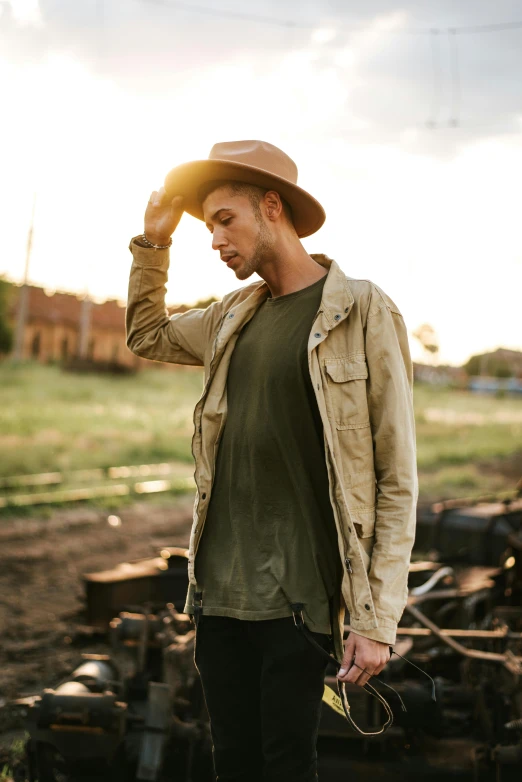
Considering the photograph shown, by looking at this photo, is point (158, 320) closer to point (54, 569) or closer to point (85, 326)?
point (54, 569)

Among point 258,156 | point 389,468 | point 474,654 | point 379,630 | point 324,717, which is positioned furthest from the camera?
point 474,654

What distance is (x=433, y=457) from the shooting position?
2545 centimetres

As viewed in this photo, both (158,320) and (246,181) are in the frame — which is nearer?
(246,181)

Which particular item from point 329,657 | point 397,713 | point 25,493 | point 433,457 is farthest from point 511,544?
point 433,457

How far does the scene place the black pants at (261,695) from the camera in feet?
7.38

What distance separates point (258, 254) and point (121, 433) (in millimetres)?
18189

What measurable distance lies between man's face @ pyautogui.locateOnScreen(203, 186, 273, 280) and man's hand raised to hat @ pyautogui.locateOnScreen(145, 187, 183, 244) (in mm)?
314

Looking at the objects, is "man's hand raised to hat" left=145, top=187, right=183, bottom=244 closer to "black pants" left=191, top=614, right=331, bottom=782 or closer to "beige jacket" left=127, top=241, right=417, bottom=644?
"beige jacket" left=127, top=241, right=417, bottom=644

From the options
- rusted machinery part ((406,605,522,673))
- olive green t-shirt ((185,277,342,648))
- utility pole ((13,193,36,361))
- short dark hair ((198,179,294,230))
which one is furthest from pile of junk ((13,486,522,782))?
utility pole ((13,193,36,361))

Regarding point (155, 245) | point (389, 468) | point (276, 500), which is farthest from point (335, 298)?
point (155, 245)

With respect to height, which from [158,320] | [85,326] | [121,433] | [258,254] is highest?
[85,326]

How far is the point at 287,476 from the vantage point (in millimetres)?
2373

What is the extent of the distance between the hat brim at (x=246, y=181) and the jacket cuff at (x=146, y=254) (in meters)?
0.20

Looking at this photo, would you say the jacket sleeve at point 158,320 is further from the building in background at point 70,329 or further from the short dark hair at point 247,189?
the building in background at point 70,329
